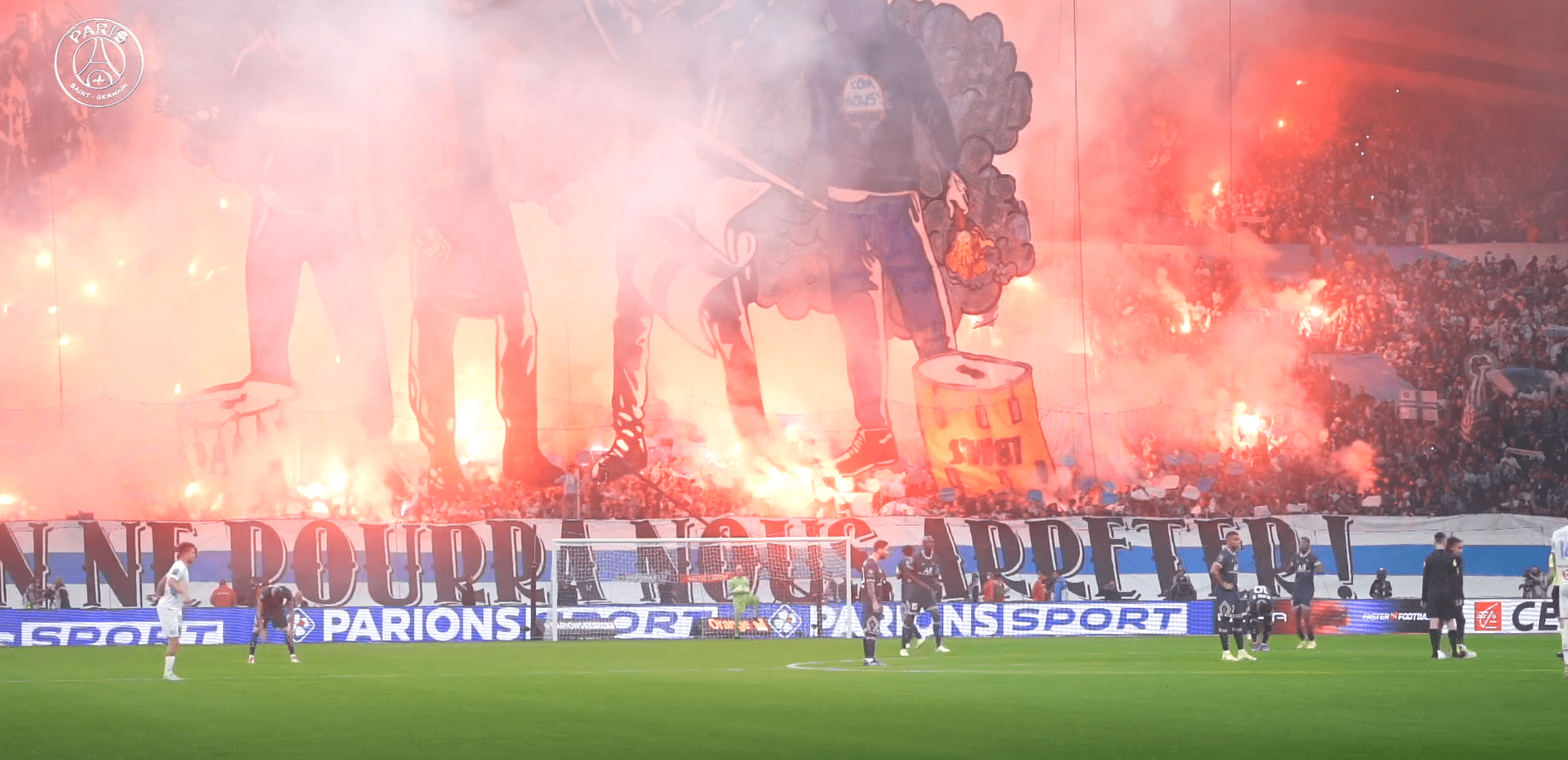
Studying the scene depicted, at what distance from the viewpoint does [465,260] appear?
3859cm

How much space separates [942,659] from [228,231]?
23622 millimetres

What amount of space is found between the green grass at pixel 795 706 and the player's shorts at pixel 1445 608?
27.9 inches

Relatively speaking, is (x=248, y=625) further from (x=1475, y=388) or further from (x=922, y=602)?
(x=1475, y=388)

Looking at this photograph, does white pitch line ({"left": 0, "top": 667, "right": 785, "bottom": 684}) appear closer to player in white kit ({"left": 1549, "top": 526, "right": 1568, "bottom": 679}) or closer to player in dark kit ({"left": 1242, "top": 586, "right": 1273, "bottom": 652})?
player in dark kit ({"left": 1242, "top": 586, "right": 1273, "bottom": 652})

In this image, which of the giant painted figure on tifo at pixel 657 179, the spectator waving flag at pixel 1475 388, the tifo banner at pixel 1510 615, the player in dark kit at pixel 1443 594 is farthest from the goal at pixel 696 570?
the spectator waving flag at pixel 1475 388

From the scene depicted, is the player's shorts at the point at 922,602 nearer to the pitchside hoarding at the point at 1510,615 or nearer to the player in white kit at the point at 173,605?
the player in white kit at the point at 173,605

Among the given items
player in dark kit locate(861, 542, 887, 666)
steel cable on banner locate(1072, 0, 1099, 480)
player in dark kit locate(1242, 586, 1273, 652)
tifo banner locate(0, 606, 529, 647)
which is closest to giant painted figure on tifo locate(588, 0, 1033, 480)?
steel cable on banner locate(1072, 0, 1099, 480)

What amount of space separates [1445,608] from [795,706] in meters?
9.82

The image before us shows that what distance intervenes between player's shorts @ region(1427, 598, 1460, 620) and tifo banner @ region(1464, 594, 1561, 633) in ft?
30.4

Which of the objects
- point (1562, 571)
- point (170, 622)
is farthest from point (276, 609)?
point (1562, 571)

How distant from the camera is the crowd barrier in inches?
1079

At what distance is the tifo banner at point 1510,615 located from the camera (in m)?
28.0

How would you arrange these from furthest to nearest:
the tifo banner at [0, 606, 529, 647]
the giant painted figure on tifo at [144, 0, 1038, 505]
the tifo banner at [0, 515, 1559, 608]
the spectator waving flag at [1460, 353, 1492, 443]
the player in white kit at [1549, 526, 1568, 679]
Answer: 1. the spectator waving flag at [1460, 353, 1492, 443]
2. the giant painted figure on tifo at [144, 0, 1038, 505]
3. the tifo banner at [0, 515, 1559, 608]
4. the tifo banner at [0, 606, 529, 647]
5. the player in white kit at [1549, 526, 1568, 679]

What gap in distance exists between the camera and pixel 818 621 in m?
28.5
